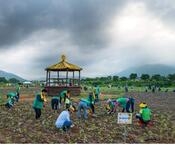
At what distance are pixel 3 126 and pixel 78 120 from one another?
408 cm

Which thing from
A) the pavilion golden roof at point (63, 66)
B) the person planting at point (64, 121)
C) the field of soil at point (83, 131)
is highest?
the pavilion golden roof at point (63, 66)

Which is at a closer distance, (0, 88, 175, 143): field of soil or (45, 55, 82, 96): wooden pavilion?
(0, 88, 175, 143): field of soil

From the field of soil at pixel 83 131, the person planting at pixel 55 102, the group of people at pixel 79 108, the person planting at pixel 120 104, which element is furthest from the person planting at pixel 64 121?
the person planting at pixel 55 102

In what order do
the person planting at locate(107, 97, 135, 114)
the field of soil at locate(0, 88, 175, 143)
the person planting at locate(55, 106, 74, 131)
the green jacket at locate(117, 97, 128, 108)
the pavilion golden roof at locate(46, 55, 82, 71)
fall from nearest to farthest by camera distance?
the field of soil at locate(0, 88, 175, 143), the person planting at locate(55, 106, 74, 131), the green jacket at locate(117, 97, 128, 108), the person planting at locate(107, 97, 135, 114), the pavilion golden roof at locate(46, 55, 82, 71)

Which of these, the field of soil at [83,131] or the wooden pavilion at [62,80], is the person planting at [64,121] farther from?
the wooden pavilion at [62,80]

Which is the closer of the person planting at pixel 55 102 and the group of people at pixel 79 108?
the group of people at pixel 79 108

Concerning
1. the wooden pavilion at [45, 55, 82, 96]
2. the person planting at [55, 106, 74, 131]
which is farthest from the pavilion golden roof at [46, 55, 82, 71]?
the person planting at [55, 106, 74, 131]

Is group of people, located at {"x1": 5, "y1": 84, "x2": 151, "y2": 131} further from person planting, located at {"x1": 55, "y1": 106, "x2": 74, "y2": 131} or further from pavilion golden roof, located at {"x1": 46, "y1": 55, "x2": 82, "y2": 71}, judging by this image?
pavilion golden roof, located at {"x1": 46, "y1": 55, "x2": 82, "y2": 71}

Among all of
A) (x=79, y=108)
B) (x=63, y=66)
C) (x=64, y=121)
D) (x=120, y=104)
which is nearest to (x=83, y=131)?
(x=64, y=121)

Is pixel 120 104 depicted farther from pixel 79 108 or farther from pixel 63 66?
pixel 63 66

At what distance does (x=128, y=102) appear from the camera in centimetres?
2662

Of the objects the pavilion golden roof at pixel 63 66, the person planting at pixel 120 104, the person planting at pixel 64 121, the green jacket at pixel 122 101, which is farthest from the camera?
the pavilion golden roof at pixel 63 66

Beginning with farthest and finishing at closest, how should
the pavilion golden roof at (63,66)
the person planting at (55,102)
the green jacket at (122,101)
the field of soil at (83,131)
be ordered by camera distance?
the pavilion golden roof at (63,66)
the person planting at (55,102)
the green jacket at (122,101)
the field of soil at (83,131)

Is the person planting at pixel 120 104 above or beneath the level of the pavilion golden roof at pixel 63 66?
beneath
